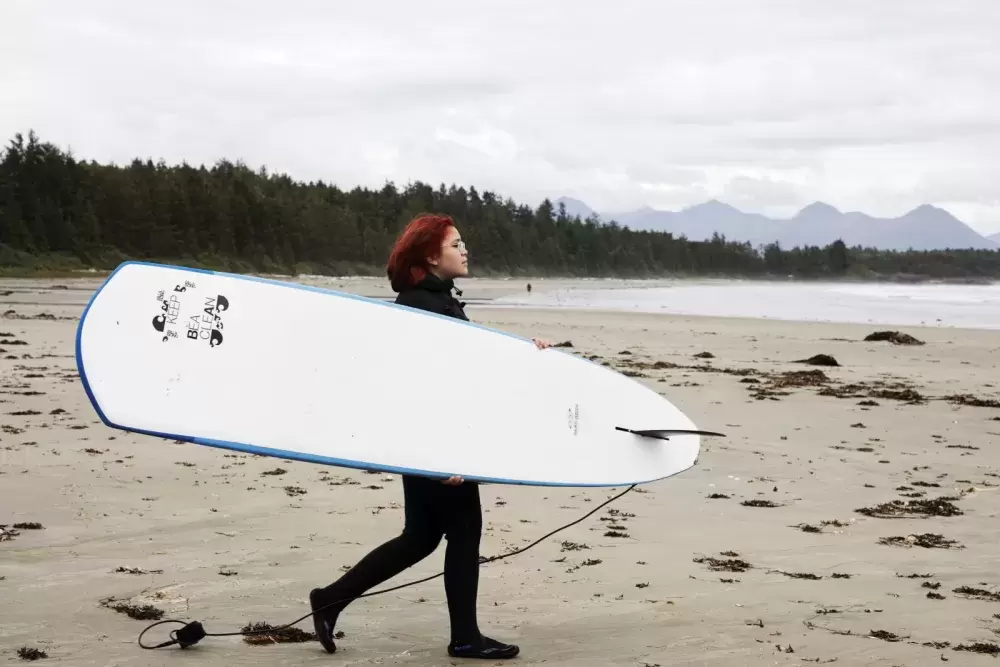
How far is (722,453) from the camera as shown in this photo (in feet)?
23.5

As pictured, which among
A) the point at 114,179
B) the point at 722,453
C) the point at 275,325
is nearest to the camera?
the point at 275,325

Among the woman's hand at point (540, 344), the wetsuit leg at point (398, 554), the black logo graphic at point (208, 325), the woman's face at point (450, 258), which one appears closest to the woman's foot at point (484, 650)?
the wetsuit leg at point (398, 554)

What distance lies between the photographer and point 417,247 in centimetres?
338

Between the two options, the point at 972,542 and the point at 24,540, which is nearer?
the point at 24,540

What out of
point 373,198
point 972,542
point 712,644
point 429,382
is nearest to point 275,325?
point 429,382

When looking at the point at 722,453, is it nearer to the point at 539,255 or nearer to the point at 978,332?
the point at 978,332

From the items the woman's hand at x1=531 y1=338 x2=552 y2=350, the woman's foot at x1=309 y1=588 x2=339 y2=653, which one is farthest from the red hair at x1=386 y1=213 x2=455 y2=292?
the woman's foot at x1=309 y1=588 x2=339 y2=653

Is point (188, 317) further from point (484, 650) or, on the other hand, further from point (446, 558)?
point (484, 650)

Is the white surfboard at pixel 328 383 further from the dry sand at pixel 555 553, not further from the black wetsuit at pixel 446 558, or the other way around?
the dry sand at pixel 555 553

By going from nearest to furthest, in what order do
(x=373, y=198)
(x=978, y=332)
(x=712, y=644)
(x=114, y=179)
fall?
1. (x=712, y=644)
2. (x=978, y=332)
3. (x=114, y=179)
4. (x=373, y=198)

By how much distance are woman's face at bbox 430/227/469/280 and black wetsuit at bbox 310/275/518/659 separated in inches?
29.3

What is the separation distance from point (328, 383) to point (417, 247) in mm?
634

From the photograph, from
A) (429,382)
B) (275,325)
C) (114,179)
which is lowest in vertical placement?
(429,382)

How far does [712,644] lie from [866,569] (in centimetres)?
133
